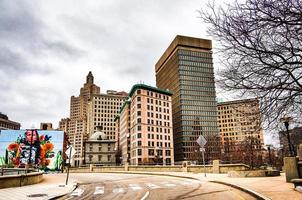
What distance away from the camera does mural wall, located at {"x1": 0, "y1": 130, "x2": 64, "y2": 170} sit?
6581cm

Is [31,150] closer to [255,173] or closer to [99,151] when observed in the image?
[99,151]

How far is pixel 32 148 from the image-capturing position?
2655 inches

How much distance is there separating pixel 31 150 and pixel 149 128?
4747 cm

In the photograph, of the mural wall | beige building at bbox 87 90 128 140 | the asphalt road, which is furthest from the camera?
beige building at bbox 87 90 128 140

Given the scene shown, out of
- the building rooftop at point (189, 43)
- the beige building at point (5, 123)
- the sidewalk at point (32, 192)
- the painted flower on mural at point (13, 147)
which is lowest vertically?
the sidewalk at point (32, 192)

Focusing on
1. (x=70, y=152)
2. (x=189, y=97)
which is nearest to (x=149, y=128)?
(x=189, y=97)

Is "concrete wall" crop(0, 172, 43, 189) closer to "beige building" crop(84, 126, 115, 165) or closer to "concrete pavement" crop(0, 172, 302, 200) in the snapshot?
"concrete pavement" crop(0, 172, 302, 200)

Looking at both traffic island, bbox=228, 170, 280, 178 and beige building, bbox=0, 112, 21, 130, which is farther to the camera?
beige building, bbox=0, 112, 21, 130

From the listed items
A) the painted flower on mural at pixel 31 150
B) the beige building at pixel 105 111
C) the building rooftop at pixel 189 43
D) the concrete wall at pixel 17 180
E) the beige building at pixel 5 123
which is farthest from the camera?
the beige building at pixel 5 123

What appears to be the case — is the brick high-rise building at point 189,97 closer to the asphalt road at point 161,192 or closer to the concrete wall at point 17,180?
the concrete wall at point 17,180

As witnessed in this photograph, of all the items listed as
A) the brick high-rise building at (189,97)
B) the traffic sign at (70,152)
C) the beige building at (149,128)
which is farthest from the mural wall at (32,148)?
the brick high-rise building at (189,97)

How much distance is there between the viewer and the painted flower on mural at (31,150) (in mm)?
66125

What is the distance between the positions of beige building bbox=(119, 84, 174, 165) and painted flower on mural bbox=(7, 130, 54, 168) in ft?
131

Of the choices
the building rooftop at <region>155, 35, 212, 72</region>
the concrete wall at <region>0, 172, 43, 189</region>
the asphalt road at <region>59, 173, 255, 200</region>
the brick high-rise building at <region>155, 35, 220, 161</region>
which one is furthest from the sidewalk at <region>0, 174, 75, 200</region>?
the building rooftop at <region>155, 35, 212, 72</region>
